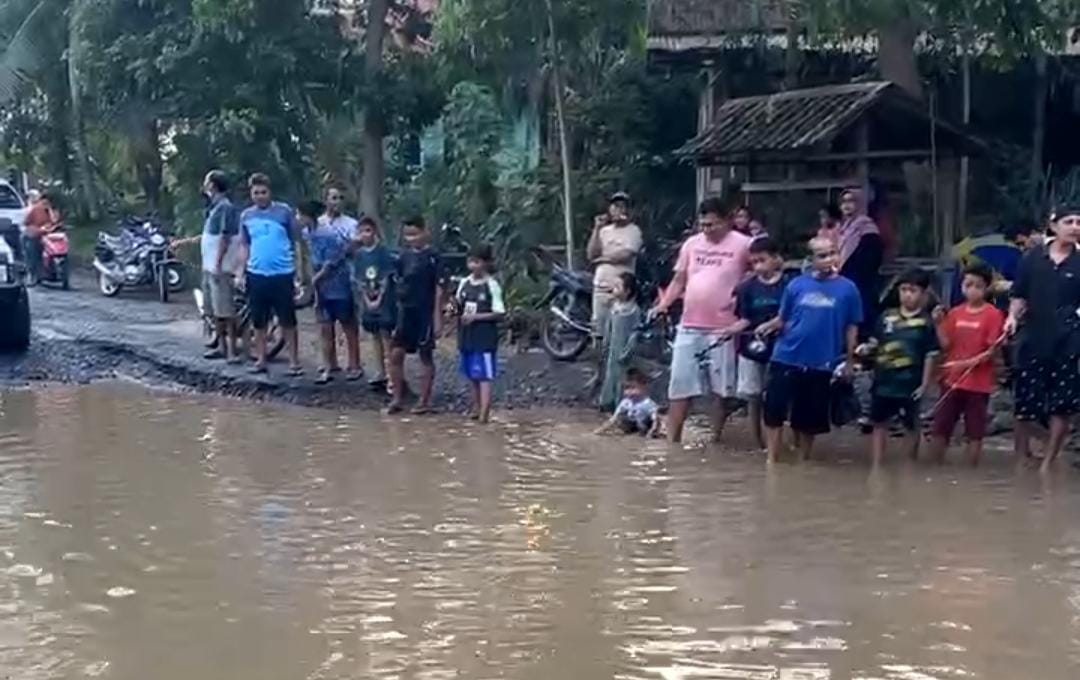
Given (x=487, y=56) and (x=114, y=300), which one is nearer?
(x=487, y=56)

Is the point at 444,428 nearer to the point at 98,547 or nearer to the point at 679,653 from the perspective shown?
the point at 98,547

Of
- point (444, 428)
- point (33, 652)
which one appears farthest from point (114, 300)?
point (33, 652)

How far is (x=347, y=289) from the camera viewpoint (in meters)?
14.7

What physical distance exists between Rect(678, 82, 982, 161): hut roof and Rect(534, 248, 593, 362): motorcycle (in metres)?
1.49

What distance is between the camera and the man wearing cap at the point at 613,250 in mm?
13812

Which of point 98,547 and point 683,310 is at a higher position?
point 683,310

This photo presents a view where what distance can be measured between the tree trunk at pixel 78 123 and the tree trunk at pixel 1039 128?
12218 millimetres

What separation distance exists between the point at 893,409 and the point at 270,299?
235 inches

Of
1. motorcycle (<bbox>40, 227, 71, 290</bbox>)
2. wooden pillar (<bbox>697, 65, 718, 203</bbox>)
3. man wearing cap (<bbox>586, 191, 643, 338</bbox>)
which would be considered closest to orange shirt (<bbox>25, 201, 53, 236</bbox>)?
motorcycle (<bbox>40, 227, 71, 290</bbox>)

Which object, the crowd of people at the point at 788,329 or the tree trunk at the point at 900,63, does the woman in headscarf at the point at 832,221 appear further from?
the tree trunk at the point at 900,63

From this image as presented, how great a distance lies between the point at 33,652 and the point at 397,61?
16815mm

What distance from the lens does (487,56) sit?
1827cm

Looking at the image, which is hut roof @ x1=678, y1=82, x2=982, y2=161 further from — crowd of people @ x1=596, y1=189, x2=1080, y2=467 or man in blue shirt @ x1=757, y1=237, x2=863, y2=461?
man in blue shirt @ x1=757, y1=237, x2=863, y2=461

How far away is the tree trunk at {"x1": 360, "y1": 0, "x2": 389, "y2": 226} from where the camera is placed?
22.3m
